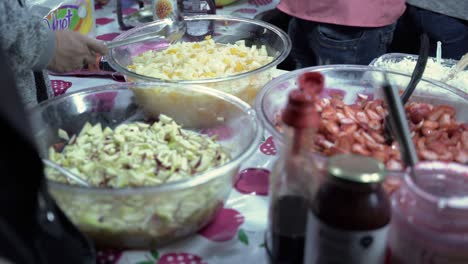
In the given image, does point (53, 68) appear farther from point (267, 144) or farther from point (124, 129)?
point (267, 144)

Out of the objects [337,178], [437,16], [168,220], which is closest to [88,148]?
[168,220]

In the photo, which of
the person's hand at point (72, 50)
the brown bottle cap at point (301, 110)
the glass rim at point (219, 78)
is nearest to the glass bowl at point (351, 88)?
the glass rim at point (219, 78)

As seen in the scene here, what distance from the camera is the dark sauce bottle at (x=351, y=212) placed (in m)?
0.51

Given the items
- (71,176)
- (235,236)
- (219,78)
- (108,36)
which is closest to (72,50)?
(219,78)

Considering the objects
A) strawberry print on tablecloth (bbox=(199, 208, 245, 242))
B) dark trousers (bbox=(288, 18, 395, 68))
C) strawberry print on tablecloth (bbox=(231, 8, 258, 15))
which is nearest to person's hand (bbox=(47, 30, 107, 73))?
strawberry print on tablecloth (bbox=(199, 208, 245, 242))

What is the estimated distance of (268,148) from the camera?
989 mm

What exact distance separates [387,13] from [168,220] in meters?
1.40

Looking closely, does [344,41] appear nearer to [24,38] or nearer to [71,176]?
[24,38]

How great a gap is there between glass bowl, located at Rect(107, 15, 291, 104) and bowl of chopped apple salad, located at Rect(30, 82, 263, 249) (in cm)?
8

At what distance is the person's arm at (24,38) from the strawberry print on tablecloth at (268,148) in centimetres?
52

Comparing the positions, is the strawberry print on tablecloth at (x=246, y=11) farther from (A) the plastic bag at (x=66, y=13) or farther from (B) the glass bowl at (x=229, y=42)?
(B) the glass bowl at (x=229, y=42)

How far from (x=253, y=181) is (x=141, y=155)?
22 cm

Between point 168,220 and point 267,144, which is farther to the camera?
point 267,144

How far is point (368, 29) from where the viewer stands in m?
1.79
